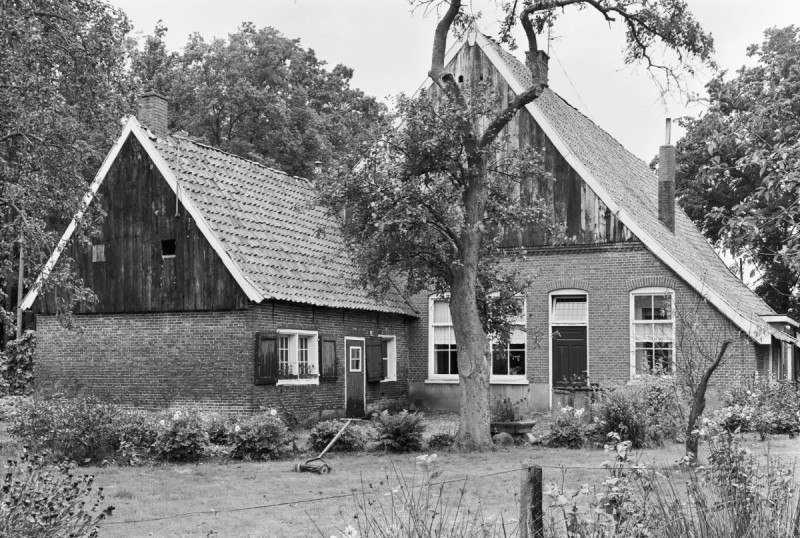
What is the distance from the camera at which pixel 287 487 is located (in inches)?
496

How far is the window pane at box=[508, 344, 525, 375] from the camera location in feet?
81.6

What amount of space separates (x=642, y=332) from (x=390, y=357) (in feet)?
22.3

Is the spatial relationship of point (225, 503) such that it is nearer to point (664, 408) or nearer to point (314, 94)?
point (664, 408)

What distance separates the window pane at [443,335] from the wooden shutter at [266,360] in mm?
6833

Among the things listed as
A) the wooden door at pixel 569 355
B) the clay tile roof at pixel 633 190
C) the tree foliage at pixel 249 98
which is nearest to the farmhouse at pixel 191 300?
the wooden door at pixel 569 355

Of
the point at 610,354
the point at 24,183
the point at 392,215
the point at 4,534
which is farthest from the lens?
the point at 610,354

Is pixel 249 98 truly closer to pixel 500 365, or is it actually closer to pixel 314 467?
pixel 500 365

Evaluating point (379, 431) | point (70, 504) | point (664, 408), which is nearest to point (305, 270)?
point (379, 431)

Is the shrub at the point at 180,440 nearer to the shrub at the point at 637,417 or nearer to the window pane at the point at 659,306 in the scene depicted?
the shrub at the point at 637,417

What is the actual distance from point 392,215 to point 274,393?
257 inches

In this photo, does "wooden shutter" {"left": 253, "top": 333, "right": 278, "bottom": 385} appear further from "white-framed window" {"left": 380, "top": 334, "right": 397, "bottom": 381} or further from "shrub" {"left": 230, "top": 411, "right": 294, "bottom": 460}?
"white-framed window" {"left": 380, "top": 334, "right": 397, "bottom": 381}

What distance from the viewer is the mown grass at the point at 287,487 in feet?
32.0

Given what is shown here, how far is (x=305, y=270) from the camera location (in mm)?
22594

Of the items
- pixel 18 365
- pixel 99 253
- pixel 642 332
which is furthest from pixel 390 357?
pixel 18 365
